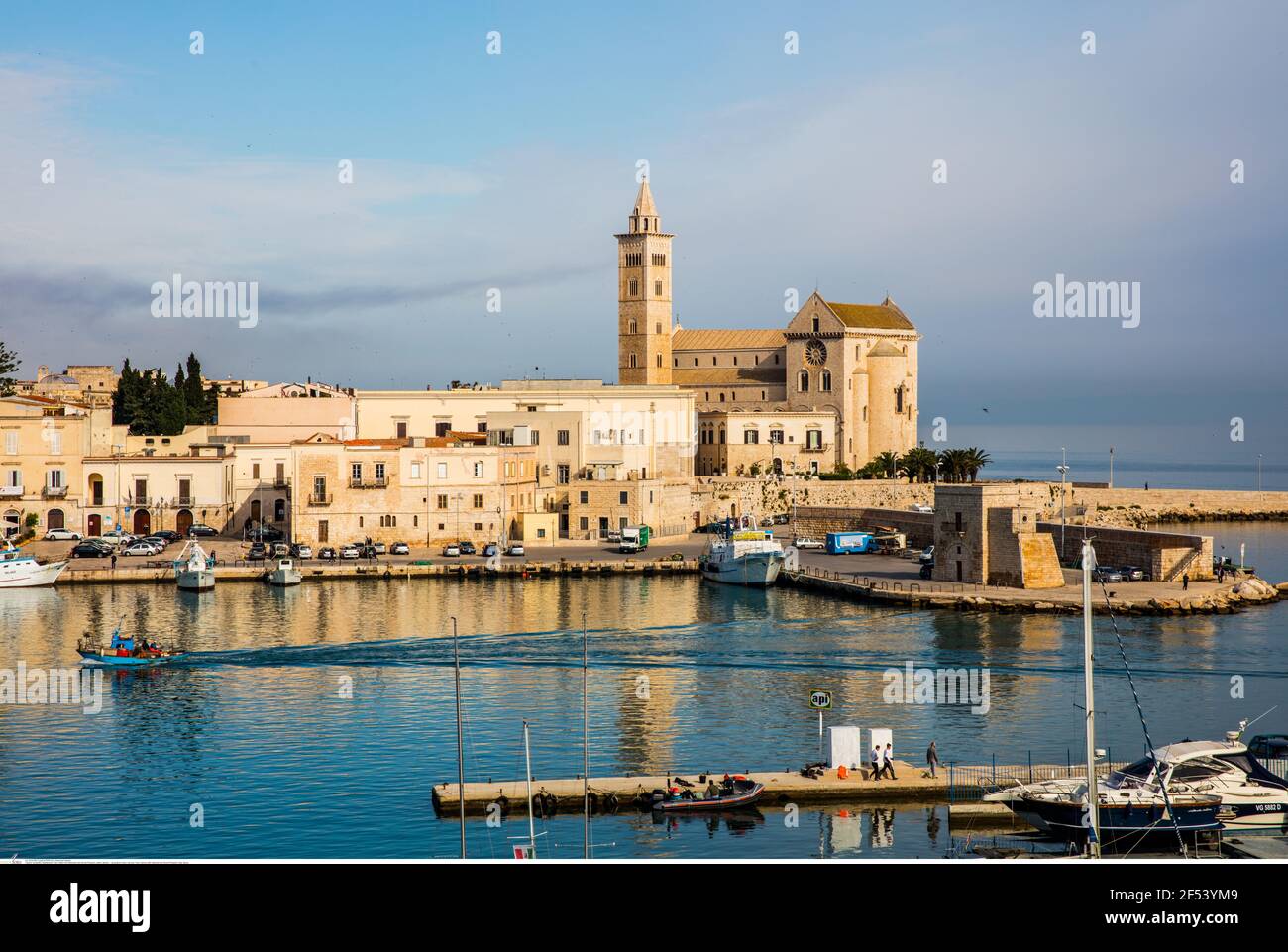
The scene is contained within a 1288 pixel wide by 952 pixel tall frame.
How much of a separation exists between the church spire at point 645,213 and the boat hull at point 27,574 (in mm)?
52454

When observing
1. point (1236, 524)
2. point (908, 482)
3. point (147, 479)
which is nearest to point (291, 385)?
point (147, 479)

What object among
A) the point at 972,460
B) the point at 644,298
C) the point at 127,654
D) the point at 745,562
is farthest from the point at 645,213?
the point at 127,654

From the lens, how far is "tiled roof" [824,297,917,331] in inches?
3469

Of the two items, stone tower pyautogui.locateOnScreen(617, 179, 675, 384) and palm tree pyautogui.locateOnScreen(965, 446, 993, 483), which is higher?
stone tower pyautogui.locateOnScreen(617, 179, 675, 384)

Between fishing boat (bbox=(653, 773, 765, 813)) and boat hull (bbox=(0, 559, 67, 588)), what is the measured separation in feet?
116

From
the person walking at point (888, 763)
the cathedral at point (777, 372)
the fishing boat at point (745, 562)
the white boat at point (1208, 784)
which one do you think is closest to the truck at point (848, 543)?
the fishing boat at point (745, 562)

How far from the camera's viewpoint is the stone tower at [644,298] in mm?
94000

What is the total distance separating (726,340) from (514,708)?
6654cm

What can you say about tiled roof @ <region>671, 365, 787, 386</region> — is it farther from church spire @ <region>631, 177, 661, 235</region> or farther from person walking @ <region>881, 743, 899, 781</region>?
person walking @ <region>881, 743, 899, 781</region>

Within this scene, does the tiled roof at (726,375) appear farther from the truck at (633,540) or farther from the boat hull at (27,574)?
the boat hull at (27,574)

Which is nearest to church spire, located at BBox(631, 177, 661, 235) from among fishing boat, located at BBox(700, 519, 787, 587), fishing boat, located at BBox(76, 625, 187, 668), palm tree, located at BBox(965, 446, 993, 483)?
palm tree, located at BBox(965, 446, 993, 483)

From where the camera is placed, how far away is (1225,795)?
800 inches
